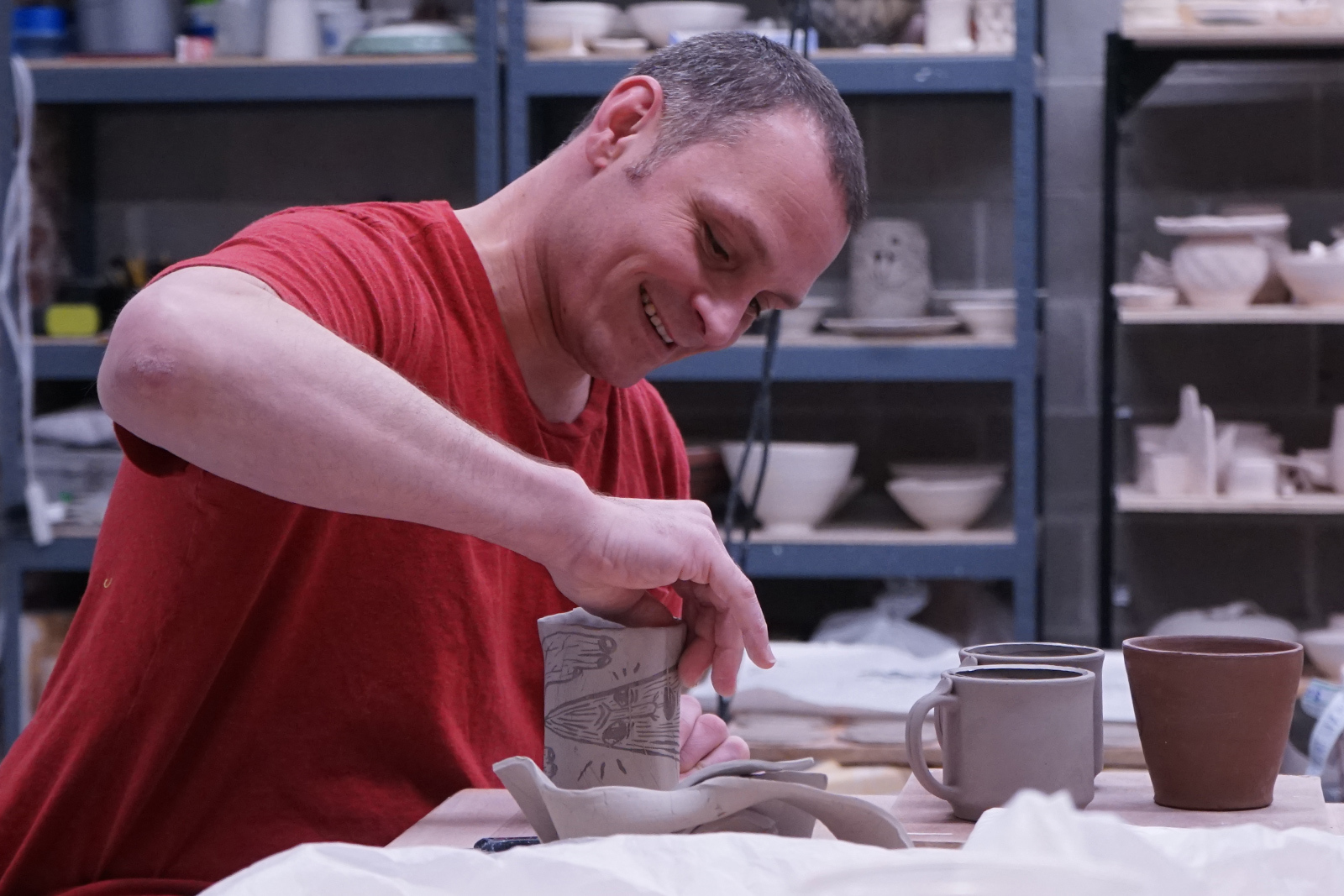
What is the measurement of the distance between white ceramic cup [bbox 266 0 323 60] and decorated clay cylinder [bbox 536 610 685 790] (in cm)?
229

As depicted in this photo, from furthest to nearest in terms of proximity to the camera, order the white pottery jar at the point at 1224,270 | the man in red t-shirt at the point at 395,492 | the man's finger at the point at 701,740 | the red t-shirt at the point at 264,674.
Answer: the white pottery jar at the point at 1224,270
the man's finger at the point at 701,740
the red t-shirt at the point at 264,674
the man in red t-shirt at the point at 395,492

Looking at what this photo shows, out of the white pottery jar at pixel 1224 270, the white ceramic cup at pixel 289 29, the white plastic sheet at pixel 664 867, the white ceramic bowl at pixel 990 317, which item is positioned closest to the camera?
the white plastic sheet at pixel 664 867

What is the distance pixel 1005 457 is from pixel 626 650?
7.85 feet

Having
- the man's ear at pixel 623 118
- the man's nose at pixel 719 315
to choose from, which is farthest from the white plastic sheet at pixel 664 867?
the man's ear at pixel 623 118

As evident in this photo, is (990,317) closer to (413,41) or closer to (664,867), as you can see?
(413,41)

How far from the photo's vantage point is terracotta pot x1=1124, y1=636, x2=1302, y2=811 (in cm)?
84

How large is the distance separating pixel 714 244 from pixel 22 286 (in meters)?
2.30

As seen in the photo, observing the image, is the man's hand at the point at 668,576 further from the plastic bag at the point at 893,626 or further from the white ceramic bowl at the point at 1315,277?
the white ceramic bowl at the point at 1315,277

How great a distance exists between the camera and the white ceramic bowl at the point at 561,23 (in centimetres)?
274

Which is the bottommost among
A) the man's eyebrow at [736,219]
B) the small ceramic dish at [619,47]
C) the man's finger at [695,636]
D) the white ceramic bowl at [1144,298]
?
the man's finger at [695,636]

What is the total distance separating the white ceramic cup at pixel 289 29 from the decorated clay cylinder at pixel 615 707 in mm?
2285

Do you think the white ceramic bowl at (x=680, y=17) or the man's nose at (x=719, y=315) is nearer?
the man's nose at (x=719, y=315)

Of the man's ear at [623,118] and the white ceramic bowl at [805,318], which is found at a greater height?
the man's ear at [623,118]

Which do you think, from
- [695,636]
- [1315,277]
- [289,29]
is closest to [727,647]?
[695,636]
